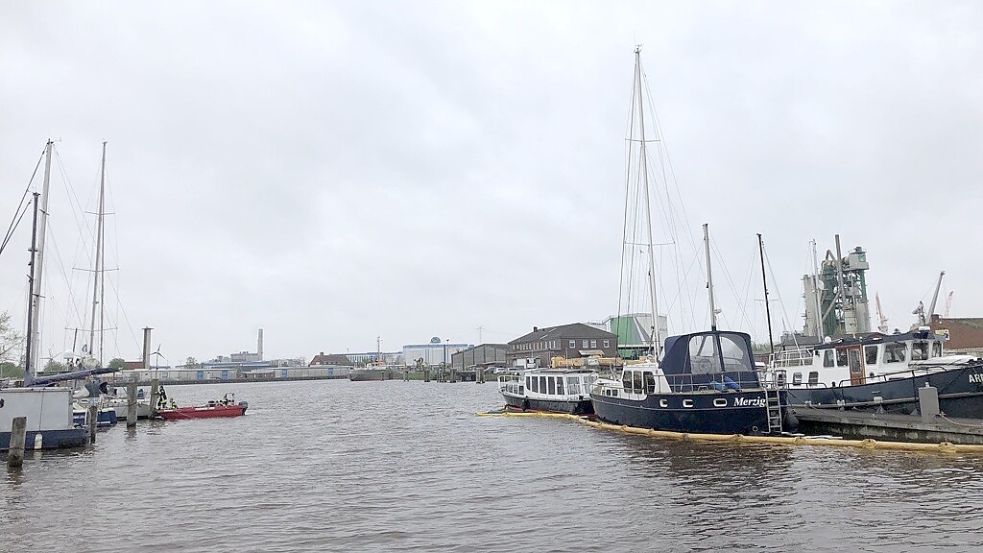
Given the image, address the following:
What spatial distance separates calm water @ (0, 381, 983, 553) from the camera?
1582 cm

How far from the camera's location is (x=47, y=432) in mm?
34062

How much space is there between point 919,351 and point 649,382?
1240cm

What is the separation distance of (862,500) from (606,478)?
8.02m

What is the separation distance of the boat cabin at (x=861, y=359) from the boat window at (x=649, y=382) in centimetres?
581

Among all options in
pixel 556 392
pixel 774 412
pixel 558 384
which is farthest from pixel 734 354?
pixel 556 392

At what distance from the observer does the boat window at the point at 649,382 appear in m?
34.0

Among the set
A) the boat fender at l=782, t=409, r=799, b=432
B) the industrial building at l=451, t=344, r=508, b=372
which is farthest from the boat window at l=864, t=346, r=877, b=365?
the industrial building at l=451, t=344, r=508, b=372

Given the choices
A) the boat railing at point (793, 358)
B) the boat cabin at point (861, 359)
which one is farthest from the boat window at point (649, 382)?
the boat railing at point (793, 358)

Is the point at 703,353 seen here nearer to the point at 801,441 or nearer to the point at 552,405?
the point at 801,441

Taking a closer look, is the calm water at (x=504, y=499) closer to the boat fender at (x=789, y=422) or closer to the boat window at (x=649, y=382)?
the boat window at (x=649, y=382)

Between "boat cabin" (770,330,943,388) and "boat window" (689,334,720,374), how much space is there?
314 centimetres

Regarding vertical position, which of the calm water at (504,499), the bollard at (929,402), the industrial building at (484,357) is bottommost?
the calm water at (504,499)

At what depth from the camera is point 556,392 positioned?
51.4 meters

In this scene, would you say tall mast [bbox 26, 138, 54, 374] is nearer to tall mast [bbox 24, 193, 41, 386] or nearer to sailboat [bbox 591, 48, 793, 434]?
tall mast [bbox 24, 193, 41, 386]
